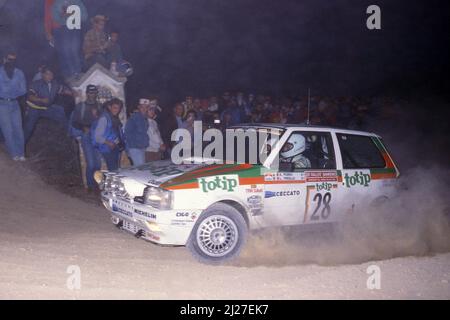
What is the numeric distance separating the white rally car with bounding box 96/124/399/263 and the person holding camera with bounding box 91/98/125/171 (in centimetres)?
307

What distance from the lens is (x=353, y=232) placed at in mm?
7070

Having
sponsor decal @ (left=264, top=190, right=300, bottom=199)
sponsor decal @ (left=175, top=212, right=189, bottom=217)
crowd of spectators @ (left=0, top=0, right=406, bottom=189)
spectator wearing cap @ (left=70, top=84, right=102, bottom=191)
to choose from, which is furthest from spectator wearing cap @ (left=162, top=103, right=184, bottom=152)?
sponsor decal @ (left=175, top=212, right=189, bottom=217)

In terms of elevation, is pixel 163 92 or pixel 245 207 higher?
pixel 163 92

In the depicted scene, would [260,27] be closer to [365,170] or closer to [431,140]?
[431,140]

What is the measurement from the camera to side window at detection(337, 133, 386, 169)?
7.11 metres

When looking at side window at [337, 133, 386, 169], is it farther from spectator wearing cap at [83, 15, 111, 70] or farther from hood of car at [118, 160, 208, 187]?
spectator wearing cap at [83, 15, 111, 70]

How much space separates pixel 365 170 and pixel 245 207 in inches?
84.8

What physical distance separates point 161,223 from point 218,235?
76cm

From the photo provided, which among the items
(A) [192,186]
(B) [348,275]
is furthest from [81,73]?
(B) [348,275]

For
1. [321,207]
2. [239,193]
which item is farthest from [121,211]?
[321,207]

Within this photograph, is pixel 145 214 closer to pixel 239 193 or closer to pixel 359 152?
pixel 239 193

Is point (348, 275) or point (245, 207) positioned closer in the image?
point (348, 275)
